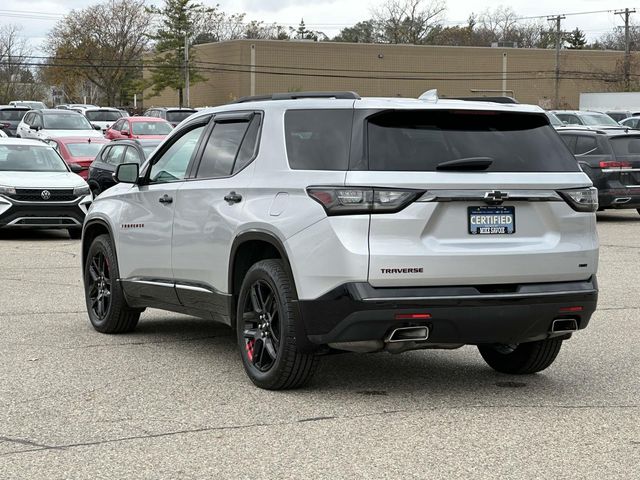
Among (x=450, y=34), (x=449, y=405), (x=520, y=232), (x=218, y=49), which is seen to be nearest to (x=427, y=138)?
(x=520, y=232)

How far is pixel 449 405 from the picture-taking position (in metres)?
6.65

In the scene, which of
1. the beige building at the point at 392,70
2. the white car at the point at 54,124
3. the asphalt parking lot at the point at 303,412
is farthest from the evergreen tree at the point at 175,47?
the asphalt parking lot at the point at 303,412

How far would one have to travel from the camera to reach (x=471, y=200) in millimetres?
6504

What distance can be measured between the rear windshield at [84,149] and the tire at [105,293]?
17.0m

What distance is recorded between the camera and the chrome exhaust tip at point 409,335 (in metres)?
6.43

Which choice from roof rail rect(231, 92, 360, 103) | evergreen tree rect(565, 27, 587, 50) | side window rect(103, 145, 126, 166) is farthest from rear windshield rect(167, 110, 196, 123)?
evergreen tree rect(565, 27, 587, 50)

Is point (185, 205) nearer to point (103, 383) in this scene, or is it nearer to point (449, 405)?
point (103, 383)

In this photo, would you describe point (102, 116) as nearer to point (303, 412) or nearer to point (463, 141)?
point (463, 141)

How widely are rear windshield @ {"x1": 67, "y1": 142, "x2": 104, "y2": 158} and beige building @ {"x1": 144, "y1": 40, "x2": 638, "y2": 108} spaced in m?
61.7

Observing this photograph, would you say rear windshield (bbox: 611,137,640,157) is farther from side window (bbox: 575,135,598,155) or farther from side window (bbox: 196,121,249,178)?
side window (bbox: 196,121,249,178)

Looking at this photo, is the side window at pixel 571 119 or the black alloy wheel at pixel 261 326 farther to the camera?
the side window at pixel 571 119

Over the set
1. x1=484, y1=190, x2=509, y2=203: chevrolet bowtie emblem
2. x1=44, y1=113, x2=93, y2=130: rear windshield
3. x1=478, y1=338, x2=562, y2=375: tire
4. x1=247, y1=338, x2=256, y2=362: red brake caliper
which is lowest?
x1=478, y1=338, x2=562, y2=375: tire

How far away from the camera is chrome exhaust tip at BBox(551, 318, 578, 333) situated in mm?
6762

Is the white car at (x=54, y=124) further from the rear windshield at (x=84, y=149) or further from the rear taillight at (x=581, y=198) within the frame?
the rear taillight at (x=581, y=198)
